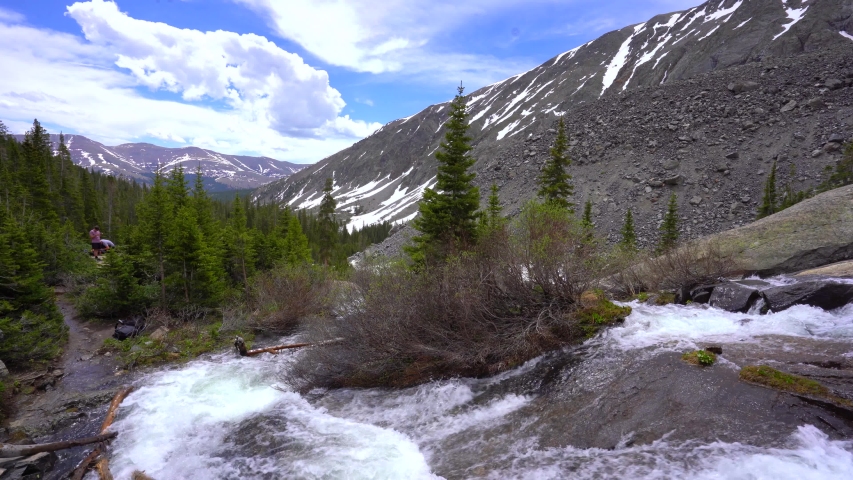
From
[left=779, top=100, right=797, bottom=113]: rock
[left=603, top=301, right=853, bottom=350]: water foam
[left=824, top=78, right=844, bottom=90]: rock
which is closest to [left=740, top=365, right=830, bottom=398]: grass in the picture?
[left=603, top=301, right=853, bottom=350]: water foam

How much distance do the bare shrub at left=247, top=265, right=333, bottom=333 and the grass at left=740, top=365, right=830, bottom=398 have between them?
625 inches

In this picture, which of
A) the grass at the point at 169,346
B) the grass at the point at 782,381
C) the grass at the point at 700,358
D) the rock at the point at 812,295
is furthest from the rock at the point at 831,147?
the grass at the point at 169,346

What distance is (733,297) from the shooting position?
12016mm

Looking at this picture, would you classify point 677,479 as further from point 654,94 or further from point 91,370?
point 654,94

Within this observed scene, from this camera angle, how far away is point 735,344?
9086mm

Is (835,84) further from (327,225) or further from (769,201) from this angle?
(327,225)

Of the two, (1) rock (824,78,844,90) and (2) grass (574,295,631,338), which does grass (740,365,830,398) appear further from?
(1) rock (824,78,844,90)

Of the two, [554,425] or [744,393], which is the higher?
[744,393]

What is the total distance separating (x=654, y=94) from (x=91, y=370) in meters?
65.1

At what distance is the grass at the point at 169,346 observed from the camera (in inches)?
591

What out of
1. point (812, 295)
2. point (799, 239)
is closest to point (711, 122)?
point (799, 239)

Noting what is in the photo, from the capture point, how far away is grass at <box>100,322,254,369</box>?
15000 millimetres

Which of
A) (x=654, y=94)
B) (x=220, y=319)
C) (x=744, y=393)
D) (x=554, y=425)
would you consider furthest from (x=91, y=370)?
(x=654, y=94)

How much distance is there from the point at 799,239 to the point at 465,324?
14251 mm
